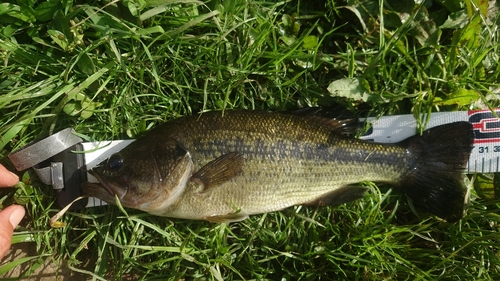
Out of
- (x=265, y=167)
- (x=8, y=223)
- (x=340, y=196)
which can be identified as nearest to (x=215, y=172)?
(x=265, y=167)

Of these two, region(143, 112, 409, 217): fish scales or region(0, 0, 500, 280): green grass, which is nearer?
region(143, 112, 409, 217): fish scales

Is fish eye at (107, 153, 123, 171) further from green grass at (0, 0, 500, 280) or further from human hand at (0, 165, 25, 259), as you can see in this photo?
human hand at (0, 165, 25, 259)

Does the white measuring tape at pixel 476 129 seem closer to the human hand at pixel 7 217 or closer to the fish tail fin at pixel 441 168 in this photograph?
the fish tail fin at pixel 441 168

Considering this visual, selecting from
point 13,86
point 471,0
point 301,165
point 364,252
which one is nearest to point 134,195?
point 301,165

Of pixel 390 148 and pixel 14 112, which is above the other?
pixel 390 148

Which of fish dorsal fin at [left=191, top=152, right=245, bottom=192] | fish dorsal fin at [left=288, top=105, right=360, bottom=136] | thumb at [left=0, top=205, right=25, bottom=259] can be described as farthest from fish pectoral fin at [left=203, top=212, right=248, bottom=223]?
thumb at [left=0, top=205, right=25, bottom=259]

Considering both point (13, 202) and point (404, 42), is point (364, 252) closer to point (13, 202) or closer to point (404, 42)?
point (404, 42)
